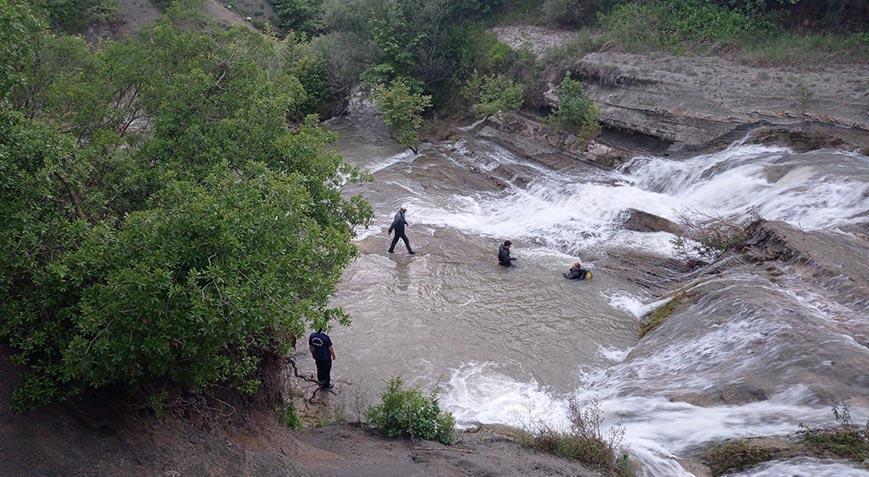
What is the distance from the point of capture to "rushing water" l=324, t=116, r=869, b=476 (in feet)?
29.0

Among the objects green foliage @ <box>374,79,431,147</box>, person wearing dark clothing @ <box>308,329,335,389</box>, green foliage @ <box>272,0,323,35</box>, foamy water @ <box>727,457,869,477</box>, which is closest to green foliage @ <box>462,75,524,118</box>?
green foliage @ <box>374,79,431,147</box>

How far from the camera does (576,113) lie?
22844mm

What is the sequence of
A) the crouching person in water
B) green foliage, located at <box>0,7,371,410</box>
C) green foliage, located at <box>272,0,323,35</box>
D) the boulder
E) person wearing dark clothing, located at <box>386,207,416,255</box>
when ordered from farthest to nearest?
green foliage, located at <box>272,0,323,35</box>
the boulder
person wearing dark clothing, located at <box>386,207,416,255</box>
the crouching person in water
green foliage, located at <box>0,7,371,410</box>

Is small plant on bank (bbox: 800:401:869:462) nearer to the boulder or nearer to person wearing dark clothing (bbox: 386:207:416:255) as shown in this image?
the boulder

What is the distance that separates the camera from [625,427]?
339 inches

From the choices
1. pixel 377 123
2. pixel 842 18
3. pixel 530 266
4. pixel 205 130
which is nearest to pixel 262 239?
pixel 205 130

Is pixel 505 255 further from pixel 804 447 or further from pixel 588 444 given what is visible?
pixel 804 447

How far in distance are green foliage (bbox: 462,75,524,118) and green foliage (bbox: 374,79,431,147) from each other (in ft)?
6.80

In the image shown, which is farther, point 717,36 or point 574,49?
point 574,49

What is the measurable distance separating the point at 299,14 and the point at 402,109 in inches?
685

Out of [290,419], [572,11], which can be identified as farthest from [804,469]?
[572,11]

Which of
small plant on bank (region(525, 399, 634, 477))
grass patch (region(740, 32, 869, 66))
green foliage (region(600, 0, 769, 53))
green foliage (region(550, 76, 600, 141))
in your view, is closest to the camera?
small plant on bank (region(525, 399, 634, 477))

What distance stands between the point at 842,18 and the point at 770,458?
2138cm

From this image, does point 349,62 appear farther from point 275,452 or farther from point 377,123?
point 275,452
